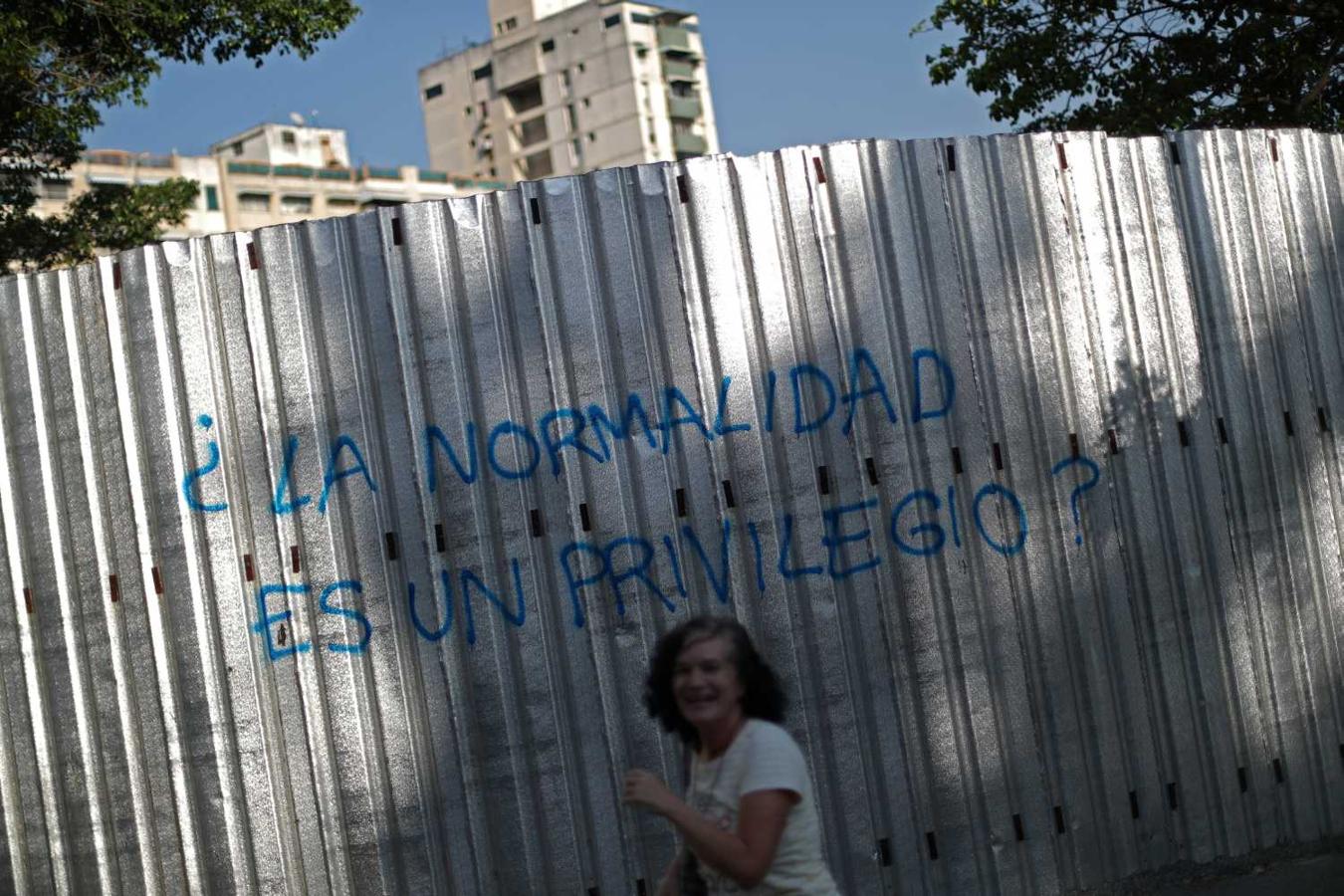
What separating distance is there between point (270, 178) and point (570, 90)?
21.5m

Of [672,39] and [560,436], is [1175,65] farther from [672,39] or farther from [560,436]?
[672,39]

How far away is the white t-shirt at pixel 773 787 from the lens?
298 centimetres

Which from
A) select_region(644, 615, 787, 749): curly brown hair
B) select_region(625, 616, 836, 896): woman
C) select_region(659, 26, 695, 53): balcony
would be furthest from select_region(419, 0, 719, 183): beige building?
select_region(625, 616, 836, 896): woman

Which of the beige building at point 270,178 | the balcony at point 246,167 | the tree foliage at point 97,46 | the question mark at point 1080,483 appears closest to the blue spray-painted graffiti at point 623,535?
the question mark at point 1080,483

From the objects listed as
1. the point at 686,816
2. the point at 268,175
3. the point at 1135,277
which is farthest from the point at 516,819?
the point at 268,175

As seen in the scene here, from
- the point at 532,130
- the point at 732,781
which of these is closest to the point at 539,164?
the point at 532,130

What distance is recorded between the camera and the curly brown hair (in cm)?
316

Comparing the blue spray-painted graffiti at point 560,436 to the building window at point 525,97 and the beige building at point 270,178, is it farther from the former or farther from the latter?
the building window at point 525,97

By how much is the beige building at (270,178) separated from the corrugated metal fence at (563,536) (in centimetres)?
5653

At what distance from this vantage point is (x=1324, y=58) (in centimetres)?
1163

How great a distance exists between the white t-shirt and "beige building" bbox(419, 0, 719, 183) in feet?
262

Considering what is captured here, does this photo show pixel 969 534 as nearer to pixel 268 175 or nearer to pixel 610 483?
pixel 610 483

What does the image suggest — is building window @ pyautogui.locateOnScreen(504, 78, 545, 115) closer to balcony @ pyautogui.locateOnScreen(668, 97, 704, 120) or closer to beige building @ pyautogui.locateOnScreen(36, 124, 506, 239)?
balcony @ pyautogui.locateOnScreen(668, 97, 704, 120)

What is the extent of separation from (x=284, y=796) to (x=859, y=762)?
1870mm
